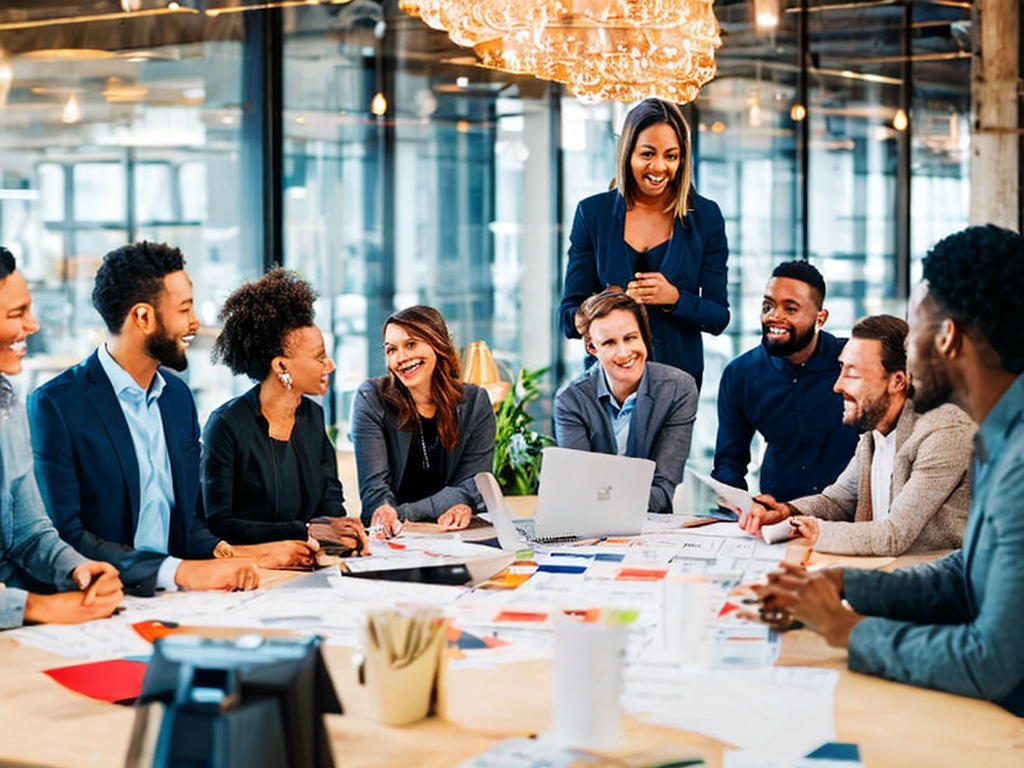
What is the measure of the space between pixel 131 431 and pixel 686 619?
161cm

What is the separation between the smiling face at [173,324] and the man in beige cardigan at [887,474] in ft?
4.88

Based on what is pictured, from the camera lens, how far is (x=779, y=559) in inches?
134

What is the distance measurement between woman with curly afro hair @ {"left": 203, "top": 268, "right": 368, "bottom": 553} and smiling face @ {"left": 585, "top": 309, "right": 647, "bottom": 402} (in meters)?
0.98

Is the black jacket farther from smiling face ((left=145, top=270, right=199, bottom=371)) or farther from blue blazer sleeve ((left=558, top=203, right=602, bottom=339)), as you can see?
blue blazer sleeve ((left=558, top=203, right=602, bottom=339))

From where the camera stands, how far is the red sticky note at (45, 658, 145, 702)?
7.49 ft

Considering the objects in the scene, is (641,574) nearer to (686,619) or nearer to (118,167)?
(686,619)

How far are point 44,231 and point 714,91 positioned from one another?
4.14m

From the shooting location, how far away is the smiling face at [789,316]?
5.05m

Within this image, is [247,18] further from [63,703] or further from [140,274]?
[63,703]

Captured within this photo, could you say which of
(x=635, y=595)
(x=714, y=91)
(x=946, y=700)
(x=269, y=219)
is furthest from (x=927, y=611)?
(x=714, y=91)

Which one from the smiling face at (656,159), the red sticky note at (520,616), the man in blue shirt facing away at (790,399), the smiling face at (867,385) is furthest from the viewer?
the man in blue shirt facing away at (790,399)

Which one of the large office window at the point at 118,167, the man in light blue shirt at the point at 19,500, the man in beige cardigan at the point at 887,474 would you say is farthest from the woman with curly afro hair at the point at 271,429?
the large office window at the point at 118,167

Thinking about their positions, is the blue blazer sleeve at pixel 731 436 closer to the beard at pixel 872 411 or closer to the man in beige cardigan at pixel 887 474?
the man in beige cardigan at pixel 887 474

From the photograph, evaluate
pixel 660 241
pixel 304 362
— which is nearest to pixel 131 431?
pixel 304 362
